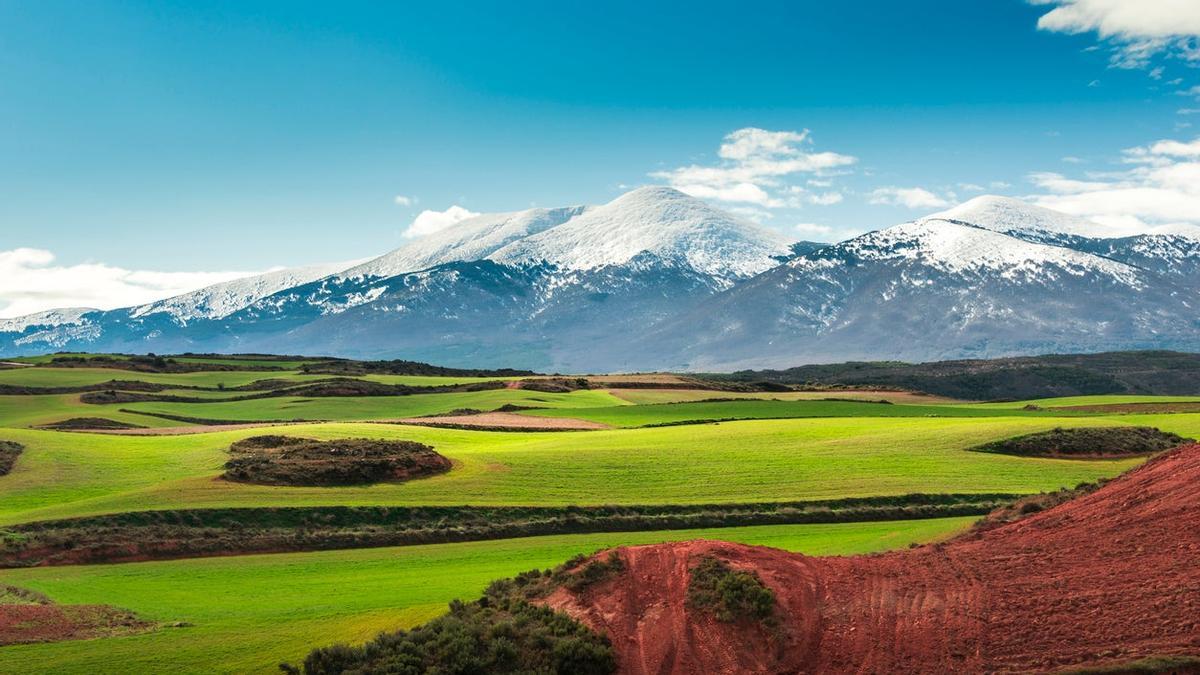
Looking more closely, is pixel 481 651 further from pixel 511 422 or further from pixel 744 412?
pixel 744 412

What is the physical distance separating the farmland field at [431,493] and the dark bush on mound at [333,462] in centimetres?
107

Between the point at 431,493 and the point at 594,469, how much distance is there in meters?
9.57

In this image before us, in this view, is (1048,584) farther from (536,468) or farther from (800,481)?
(536,468)

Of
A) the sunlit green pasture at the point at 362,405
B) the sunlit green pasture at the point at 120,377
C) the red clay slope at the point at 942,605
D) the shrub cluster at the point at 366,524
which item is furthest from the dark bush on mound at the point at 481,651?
the sunlit green pasture at the point at 120,377

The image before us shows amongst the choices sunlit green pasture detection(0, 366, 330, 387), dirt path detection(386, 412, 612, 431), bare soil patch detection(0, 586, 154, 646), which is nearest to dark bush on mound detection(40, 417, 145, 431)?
dirt path detection(386, 412, 612, 431)

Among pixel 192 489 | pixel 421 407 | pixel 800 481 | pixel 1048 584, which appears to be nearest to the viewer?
pixel 1048 584

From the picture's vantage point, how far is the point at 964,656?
70.0 feet

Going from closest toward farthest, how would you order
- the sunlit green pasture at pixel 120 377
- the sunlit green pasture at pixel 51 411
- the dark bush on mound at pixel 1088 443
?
1. the dark bush on mound at pixel 1088 443
2. the sunlit green pasture at pixel 51 411
3. the sunlit green pasture at pixel 120 377

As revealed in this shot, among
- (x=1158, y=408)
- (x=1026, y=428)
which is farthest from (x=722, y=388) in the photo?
(x=1026, y=428)

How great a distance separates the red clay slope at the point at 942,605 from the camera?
21422mm

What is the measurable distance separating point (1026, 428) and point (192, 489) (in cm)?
4743

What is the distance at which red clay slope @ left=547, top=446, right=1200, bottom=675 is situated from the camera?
21.4 metres

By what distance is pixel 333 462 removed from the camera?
165ft

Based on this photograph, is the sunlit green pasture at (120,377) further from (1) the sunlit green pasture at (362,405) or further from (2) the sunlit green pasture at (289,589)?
(2) the sunlit green pasture at (289,589)
